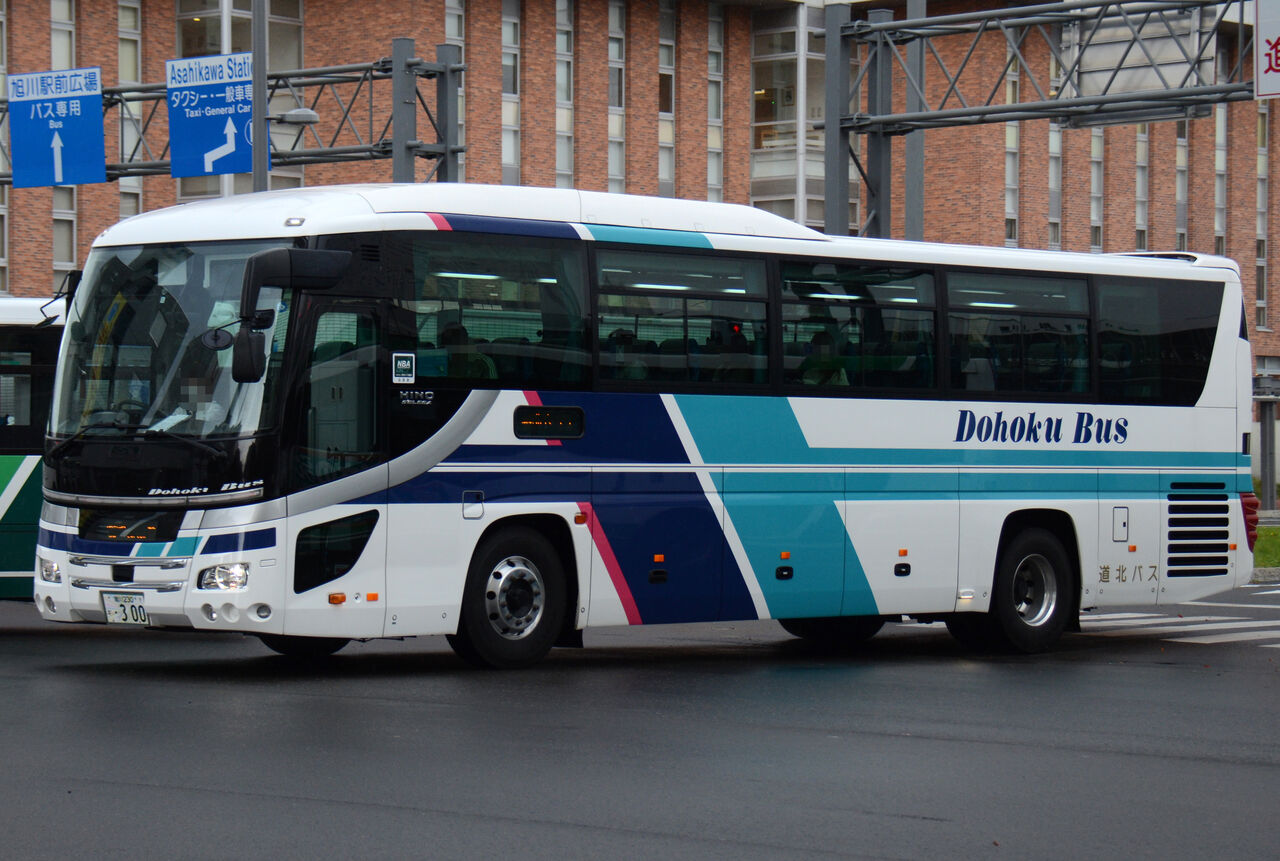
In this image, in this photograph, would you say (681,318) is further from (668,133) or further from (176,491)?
(668,133)

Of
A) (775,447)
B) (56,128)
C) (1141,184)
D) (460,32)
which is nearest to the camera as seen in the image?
(775,447)

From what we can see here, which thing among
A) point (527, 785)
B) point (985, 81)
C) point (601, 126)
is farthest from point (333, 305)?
point (985, 81)

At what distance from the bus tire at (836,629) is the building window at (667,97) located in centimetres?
3475

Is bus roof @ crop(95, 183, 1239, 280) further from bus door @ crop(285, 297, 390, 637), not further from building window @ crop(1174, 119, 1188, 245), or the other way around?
building window @ crop(1174, 119, 1188, 245)

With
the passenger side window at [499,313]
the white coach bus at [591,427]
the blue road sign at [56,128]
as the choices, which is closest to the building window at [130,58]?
the blue road sign at [56,128]

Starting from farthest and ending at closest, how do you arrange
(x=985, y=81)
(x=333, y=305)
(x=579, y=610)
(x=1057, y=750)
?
(x=985, y=81) → (x=579, y=610) → (x=333, y=305) → (x=1057, y=750)

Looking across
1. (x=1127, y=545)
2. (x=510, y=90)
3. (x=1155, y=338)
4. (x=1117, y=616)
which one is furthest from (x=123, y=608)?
(x=510, y=90)

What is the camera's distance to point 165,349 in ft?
42.3

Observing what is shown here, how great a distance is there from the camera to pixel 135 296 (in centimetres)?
1324

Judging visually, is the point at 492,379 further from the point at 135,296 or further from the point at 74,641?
the point at 74,641

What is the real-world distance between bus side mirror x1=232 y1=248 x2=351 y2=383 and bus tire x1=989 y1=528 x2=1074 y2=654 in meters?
6.48

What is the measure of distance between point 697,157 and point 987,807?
4453cm

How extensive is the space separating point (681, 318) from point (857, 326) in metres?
1.70

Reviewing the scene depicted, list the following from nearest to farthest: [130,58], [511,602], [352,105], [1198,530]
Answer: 1. [511,602]
2. [1198,530]
3. [352,105]
4. [130,58]
